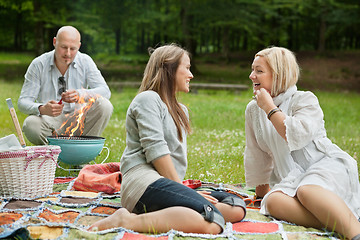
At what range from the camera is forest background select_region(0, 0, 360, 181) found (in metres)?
7.40

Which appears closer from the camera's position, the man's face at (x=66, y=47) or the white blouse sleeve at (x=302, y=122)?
the white blouse sleeve at (x=302, y=122)

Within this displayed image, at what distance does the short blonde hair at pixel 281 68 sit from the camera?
11.2ft

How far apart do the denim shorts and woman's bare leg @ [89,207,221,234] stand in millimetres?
44

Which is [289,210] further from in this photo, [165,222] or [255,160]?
[165,222]

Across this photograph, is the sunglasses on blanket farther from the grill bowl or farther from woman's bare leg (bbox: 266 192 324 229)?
the grill bowl

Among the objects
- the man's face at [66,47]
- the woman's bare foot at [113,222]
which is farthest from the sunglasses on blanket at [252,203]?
the man's face at [66,47]

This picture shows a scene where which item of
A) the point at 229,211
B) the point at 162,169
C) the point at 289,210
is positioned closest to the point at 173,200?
the point at 162,169

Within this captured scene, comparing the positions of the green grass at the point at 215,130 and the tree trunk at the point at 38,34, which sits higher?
the tree trunk at the point at 38,34

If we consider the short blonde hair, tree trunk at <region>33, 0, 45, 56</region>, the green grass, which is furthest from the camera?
tree trunk at <region>33, 0, 45, 56</region>

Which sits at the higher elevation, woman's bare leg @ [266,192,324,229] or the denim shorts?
the denim shorts

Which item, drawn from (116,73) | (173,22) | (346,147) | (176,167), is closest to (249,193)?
(176,167)

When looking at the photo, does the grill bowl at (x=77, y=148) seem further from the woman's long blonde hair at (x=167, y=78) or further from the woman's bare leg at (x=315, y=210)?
the woman's bare leg at (x=315, y=210)

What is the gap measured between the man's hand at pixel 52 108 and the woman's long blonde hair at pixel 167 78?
1668 millimetres

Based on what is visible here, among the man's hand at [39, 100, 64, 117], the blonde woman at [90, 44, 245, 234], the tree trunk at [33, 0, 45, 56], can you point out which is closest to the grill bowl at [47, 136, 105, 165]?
the man's hand at [39, 100, 64, 117]
